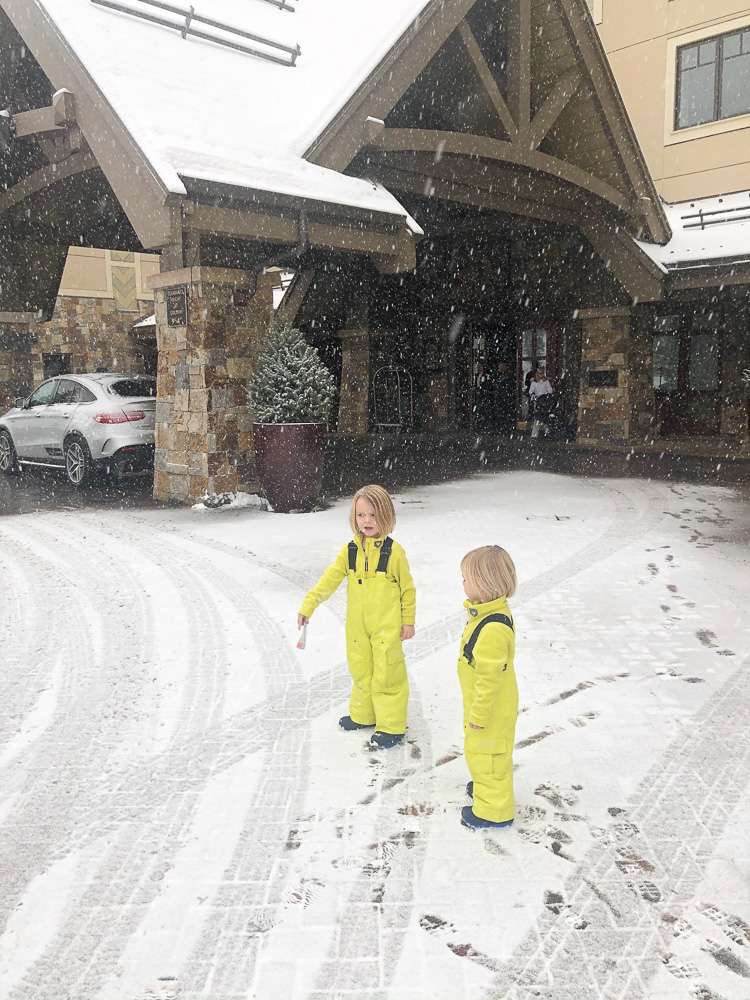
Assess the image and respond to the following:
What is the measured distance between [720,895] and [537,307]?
16.2m

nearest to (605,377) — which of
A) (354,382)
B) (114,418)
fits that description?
(354,382)

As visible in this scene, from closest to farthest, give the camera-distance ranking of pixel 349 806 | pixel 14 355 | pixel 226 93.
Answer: pixel 349 806
pixel 226 93
pixel 14 355

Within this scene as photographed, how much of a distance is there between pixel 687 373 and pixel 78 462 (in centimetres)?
1236

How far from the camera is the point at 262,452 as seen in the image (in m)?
8.88

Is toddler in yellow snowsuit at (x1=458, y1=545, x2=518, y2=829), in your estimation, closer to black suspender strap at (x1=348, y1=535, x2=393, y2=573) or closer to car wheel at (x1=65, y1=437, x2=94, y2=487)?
black suspender strap at (x1=348, y1=535, x2=393, y2=573)

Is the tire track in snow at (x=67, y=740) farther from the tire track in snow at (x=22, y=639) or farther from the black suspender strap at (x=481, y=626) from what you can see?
the black suspender strap at (x=481, y=626)

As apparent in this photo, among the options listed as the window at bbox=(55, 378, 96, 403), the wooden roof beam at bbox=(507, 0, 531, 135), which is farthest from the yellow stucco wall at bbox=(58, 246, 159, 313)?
the wooden roof beam at bbox=(507, 0, 531, 135)

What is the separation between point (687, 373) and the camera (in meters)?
16.6

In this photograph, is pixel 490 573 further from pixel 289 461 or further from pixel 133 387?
pixel 133 387

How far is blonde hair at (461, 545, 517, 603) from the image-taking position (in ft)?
9.42

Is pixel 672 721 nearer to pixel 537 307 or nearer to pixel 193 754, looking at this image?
pixel 193 754

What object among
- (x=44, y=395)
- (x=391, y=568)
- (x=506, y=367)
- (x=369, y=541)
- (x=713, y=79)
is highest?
(x=713, y=79)

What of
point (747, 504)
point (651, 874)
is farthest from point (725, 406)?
point (651, 874)

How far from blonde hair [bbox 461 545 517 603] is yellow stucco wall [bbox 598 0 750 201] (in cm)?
1607
